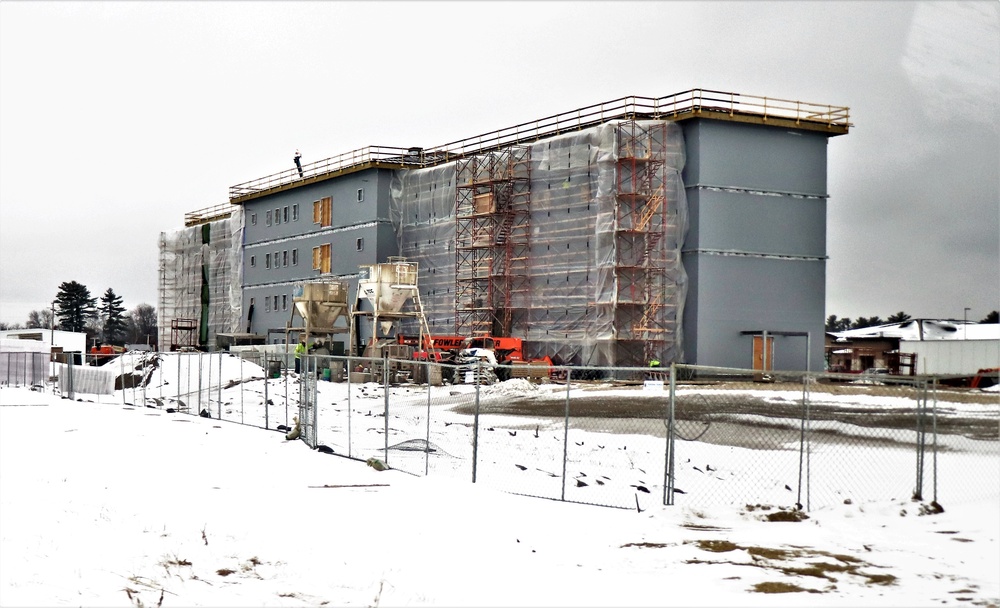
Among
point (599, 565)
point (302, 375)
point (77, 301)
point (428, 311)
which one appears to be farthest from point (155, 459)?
point (77, 301)

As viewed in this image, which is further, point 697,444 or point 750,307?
point 750,307

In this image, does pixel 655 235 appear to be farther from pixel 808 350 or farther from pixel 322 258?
pixel 322 258

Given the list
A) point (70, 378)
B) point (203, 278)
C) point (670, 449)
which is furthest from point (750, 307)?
point (203, 278)

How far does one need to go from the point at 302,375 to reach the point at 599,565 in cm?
1278

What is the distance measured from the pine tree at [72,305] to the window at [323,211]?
9557 centimetres

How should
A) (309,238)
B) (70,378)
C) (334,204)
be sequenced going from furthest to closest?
(309,238)
(334,204)
(70,378)

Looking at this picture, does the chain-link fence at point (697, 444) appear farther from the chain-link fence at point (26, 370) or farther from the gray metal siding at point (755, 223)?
the chain-link fence at point (26, 370)

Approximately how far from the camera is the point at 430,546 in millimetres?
11820

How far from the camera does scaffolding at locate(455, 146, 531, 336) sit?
49.9 m

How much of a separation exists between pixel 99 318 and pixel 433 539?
521 ft

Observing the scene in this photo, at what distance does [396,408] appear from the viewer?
23.9 metres

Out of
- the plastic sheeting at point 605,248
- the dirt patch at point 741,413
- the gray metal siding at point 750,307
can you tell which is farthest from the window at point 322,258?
the dirt patch at point 741,413

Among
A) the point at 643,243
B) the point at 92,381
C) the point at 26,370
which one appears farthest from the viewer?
the point at 26,370

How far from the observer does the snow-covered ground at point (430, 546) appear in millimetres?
9758
